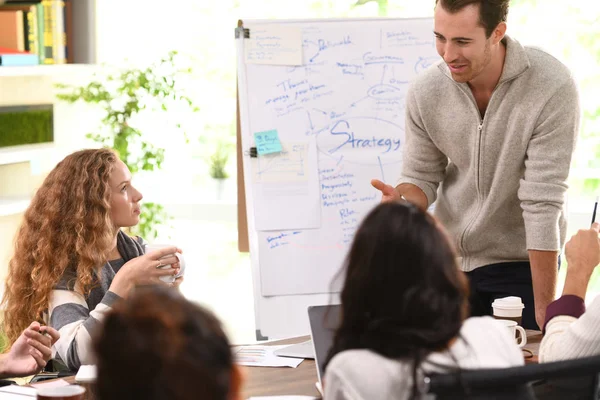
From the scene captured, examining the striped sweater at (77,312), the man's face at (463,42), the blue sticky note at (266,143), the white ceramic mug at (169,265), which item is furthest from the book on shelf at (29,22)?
the man's face at (463,42)

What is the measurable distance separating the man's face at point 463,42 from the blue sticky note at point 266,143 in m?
0.80

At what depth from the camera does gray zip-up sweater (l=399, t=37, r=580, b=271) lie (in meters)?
2.35

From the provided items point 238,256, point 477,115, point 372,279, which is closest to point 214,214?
point 238,256

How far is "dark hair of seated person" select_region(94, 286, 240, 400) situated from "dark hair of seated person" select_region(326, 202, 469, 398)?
1.13ft

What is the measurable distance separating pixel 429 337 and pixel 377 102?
191cm

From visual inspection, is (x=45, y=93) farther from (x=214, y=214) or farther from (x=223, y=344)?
(x=223, y=344)

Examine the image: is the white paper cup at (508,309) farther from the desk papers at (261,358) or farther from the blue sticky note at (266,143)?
the blue sticky note at (266,143)

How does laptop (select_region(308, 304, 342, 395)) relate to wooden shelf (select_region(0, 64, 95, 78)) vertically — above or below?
below

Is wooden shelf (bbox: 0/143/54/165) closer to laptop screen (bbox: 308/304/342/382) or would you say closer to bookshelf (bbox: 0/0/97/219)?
bookshelf (bbox: 0/0/97/219)

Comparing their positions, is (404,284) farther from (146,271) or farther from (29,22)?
(29,22)

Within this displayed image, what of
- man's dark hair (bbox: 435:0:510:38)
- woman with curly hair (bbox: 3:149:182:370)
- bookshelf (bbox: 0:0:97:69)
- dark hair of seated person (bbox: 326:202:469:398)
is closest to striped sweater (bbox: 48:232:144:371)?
woman with curly hair (bbox: 3:149:182:370)

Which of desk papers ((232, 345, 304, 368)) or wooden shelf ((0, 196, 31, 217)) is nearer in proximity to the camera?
desk papers ((232, 345, 304, 368))

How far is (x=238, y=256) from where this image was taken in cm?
484

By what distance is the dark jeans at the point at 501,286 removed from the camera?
2.46m
